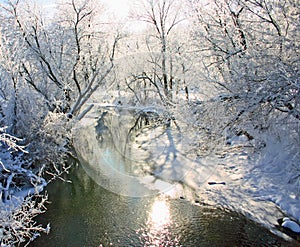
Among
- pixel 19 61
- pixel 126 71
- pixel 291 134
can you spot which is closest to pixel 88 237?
pixel 291 134

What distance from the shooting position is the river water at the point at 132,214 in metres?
5.53

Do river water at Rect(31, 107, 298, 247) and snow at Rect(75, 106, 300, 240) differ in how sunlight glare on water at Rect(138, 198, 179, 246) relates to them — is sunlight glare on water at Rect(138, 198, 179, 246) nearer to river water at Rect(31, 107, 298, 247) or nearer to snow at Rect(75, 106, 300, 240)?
river water at Rect(31, 107, 298, 247)

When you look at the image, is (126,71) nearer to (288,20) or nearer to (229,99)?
(229,99)

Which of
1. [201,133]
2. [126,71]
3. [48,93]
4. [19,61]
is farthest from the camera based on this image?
[126,71]

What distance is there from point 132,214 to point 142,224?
51 cm

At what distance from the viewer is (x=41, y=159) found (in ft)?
26.9

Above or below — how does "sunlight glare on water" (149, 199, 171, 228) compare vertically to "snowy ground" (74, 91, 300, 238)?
below

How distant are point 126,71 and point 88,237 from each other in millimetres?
12422

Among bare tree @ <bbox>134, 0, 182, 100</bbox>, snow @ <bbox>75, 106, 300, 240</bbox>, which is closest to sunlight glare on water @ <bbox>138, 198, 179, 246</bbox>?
snow @ <bbox>75, 106, 300, 240</bbox>

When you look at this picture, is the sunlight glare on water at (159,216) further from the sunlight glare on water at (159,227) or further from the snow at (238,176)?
the snow at (238,176)

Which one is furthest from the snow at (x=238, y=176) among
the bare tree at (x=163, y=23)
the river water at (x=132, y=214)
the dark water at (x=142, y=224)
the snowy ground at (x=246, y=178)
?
the bare tree at (x=163, y=23)

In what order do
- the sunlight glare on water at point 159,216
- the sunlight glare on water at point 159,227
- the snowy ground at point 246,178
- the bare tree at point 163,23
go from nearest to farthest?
the sunlight glare on water at point 159,227 → the sunlight glare on water at point 159,216 → the snowy ground at point 246,178 → the bare tree at point 163,23

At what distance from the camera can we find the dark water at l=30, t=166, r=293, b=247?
548 centimetres

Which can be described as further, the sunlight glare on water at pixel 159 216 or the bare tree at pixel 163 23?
the bare tree at pixel 163 23
